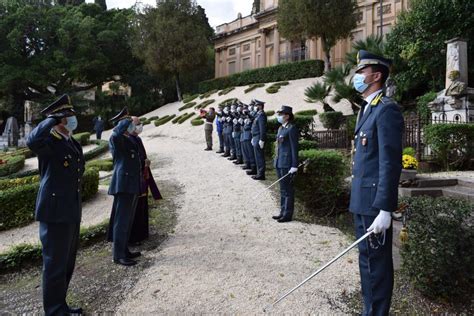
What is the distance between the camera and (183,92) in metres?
40.4

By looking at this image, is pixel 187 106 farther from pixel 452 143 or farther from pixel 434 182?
pixel 434 182

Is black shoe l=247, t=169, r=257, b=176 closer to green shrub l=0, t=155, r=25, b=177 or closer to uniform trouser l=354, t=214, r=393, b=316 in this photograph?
uniform trouser l=354, t=214, r=393, b=316

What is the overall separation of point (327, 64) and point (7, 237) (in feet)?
81.3

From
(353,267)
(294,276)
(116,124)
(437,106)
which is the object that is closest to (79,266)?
(116,124)

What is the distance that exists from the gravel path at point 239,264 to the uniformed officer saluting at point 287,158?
282mm

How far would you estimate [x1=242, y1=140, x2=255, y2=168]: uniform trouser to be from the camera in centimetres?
1063

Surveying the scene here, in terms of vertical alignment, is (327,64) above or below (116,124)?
above

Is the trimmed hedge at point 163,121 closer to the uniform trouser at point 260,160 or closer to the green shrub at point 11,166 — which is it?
the green shrub at point 11,166

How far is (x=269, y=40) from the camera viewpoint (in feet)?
131

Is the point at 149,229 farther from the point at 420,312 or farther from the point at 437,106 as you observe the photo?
the point at 437,106

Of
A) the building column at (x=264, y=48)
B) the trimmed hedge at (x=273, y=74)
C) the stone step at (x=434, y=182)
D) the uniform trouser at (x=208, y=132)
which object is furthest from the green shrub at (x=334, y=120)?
the building column at (x=264, y=48)

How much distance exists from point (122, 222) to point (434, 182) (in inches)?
222

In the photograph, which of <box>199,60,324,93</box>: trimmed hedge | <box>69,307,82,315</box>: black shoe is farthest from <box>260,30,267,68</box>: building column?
<box>69,307,82,315</box>: black shoe

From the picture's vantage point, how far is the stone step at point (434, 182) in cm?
697
